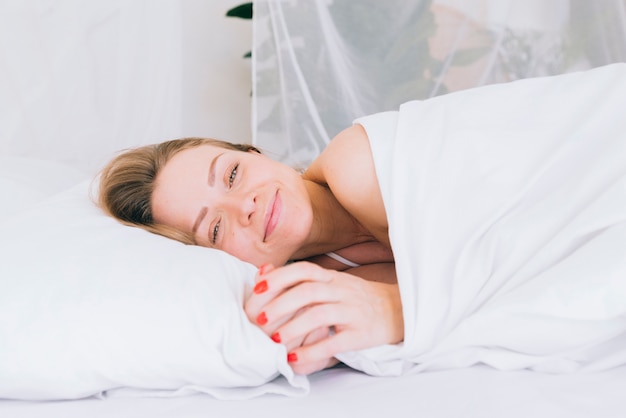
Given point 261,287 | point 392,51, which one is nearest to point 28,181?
point 261,287

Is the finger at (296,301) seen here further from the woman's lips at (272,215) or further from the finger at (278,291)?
the woman's lips at (272,215)

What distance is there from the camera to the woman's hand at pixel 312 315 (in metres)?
0.90

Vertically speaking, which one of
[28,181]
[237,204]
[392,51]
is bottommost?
[28,181]

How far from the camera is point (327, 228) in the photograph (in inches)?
56.9

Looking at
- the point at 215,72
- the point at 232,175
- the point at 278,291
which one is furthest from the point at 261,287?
the point at 215,72

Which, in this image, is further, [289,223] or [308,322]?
[289,223]

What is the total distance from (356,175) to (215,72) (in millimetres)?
1660

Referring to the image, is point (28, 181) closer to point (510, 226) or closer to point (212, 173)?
point (212, 173)

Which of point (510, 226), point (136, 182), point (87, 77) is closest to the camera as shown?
point (510, 226)

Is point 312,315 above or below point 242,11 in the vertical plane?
below

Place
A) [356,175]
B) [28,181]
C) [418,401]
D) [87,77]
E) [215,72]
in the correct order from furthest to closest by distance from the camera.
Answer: [215,72]
[87,77]
[28,181]
[356,175]
[418,401]

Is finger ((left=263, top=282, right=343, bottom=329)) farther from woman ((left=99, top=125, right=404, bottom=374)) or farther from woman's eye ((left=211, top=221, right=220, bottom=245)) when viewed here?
woman's eye ((left=211, top=221, right=220, bottom=245))

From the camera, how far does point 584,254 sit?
35.2 inches

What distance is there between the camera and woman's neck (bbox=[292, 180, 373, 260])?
1.43 m
